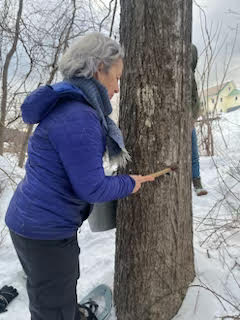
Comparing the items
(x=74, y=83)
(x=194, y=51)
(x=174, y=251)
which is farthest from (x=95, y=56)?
(x=194, y=51)

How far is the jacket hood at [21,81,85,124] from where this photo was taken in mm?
1157

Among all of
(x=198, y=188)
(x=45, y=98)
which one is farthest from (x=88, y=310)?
(x=198, y=188)

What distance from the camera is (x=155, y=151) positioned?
166cm

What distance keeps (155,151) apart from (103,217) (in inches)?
22.8

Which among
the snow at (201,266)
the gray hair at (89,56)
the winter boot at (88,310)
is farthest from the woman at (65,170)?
the snow at (201,266)

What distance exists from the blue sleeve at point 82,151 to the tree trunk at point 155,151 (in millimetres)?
537

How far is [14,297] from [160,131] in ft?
5.92

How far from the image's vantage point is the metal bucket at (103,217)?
178 centimetres

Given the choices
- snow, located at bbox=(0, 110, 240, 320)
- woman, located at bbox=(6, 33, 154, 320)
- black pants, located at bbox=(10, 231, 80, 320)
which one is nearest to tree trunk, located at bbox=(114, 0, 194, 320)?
snow, located at bbox=(0, 110, 240, 320)

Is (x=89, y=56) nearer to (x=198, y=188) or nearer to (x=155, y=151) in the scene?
(x=155, y=151)

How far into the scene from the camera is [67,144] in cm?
113

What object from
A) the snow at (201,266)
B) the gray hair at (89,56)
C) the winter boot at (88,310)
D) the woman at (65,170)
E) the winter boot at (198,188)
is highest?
the gray hair at (89,56)

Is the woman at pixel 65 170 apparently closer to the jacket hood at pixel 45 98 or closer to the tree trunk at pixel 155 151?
the jacket hood at pixel 45 98

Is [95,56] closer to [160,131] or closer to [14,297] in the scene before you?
[160,131]
